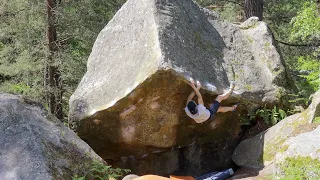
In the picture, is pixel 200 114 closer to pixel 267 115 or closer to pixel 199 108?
pixel 199 108

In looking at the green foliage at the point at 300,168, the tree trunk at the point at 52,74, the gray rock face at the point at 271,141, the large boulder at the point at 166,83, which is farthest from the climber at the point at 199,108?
the tree trunk at the point at 52,74

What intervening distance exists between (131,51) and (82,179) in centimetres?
309

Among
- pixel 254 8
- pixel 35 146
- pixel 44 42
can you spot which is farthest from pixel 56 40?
pixel 35 146

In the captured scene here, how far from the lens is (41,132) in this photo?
6.62m

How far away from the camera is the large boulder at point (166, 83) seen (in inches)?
309

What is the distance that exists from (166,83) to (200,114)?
34.8 inches

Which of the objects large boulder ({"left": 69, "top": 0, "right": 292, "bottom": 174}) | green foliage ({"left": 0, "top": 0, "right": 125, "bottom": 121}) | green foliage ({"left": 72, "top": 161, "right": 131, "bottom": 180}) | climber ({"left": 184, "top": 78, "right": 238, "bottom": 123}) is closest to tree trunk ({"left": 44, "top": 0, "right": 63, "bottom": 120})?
green foliage ({"left": 0, "top": 0, "right": 125, "bottom": 121})

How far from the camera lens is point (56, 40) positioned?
49.2 ft

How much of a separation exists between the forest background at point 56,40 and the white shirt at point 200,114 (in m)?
6.82

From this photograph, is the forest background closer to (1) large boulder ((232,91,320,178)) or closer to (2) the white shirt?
(1) large boulder ((232,91,320,178))

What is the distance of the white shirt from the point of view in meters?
7.80

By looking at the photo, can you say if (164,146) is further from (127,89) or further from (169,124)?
(127,89)

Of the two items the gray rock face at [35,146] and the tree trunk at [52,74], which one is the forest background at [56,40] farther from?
the gray rock face at [35,146]

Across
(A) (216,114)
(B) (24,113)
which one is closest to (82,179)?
(B) (24,113)
